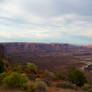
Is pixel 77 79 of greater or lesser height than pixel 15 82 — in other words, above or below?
below

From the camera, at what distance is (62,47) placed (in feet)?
554

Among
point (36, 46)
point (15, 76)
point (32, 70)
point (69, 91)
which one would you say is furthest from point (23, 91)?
point (36, 46)

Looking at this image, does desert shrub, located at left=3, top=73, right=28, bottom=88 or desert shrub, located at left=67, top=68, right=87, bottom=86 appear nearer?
desert shrub, located at left=3, top=73, right=28, bottom=88

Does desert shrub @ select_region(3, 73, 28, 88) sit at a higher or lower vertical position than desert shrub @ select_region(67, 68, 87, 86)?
higher

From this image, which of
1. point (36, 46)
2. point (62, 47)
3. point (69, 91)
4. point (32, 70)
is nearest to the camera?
point (69, 91)

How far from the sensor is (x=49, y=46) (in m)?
158

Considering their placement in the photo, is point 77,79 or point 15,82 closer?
point 15,82

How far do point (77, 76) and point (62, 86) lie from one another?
275 inches

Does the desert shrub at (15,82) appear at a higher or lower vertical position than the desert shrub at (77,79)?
higher

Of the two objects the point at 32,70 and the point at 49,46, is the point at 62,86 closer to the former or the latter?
the point at 32,70

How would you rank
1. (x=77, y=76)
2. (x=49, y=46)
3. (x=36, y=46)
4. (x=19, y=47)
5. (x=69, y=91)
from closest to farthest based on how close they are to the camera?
(x=69, y=91), (x=77, y=76), (x=19, y=47), (x=36, y=46), (x=49, y=46)

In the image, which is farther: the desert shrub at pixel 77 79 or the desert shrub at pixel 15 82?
the desert shrub at pixel 77 79

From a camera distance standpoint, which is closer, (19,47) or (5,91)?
(5,91)

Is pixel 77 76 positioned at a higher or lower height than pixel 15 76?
lower
